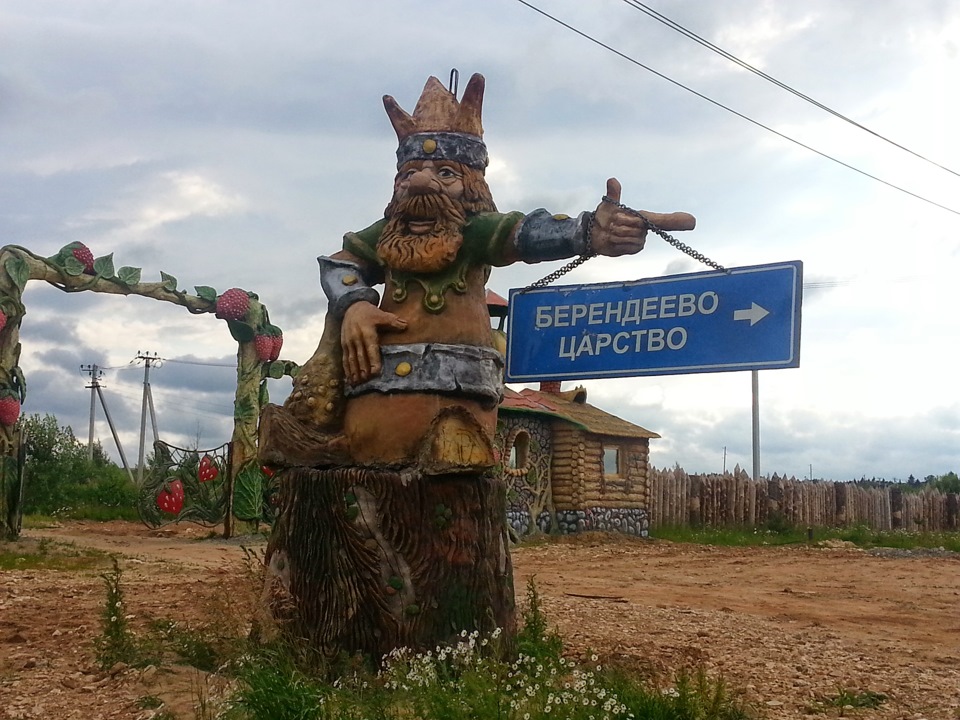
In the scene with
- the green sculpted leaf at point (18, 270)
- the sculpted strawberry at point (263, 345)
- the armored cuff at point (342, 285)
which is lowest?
the armored cuff at point (342, 285)

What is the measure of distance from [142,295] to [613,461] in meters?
8.99

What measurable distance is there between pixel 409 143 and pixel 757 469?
2016 centimetres

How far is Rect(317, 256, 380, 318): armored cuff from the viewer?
15.3 ft

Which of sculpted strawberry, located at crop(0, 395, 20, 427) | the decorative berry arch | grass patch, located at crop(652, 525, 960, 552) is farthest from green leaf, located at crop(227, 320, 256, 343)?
grass patch, located at crop(652, 525, 960, 552)

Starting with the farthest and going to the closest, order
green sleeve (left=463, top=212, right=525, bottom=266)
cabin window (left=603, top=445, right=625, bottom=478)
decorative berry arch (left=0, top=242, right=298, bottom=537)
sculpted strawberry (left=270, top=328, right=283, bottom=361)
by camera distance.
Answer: cabin window (left=603, top=445, right=625, bottom=478) → sculpted strawberry (left=270, top=328, right=283, bottom=361) → decorative berry arch (left=0, top=242, right=298, bottom=537) → green sleeve (left=463, top=212, right=525, bottom=266)

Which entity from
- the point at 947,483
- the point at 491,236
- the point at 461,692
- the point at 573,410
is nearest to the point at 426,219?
the point at 491,236

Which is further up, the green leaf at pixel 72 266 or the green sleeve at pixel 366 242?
the green leaf at pixel 72 266

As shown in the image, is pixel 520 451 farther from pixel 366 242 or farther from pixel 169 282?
pixel 366 242

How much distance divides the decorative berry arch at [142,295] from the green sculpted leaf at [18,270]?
0.04 ft

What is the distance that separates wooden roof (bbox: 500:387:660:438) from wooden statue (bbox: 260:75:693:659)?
38.7 feet

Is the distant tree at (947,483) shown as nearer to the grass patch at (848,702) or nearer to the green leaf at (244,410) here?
the green leaf at (244,410)

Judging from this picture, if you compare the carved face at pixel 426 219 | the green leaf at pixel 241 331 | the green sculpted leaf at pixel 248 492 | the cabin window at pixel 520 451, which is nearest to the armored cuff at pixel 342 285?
the carved face at pixel 426 219

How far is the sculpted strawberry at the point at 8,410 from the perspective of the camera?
43.9 ft

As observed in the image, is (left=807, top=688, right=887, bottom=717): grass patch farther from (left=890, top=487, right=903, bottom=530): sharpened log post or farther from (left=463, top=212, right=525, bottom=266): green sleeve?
(left=890, top=487, right=903, bottom=530): sharpened log post
